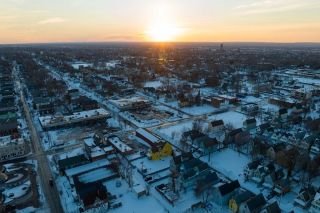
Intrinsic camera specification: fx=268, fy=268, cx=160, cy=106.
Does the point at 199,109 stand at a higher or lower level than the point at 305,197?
lower

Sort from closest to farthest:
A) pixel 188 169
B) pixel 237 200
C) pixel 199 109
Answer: pixel 237 200, pixel 188 169, pixel 199 109

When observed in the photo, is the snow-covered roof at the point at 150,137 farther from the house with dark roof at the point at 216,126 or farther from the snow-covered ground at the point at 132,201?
the snow-covered ground at the point at 132,201

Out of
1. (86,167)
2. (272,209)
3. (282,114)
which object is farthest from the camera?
(282,114)

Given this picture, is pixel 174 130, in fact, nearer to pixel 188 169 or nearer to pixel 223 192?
pixel 188 169

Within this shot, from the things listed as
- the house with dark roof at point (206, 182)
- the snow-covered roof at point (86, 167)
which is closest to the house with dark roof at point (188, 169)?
the house with dark roof at point (206, 182)

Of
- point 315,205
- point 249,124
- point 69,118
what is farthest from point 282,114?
point 69,118

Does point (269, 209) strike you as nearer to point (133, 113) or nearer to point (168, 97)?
point (133, 113)

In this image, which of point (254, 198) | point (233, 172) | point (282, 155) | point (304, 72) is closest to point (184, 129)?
point (233, 172)

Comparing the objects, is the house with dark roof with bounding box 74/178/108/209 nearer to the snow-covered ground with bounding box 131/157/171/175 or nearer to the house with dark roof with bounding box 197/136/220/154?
the snow-covered ground with bounding box 131/157/171/175

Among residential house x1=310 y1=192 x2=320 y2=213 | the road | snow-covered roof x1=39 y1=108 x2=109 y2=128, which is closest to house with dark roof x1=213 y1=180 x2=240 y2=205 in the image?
residential house x1=310 y1=192 x2=320 y2=213
